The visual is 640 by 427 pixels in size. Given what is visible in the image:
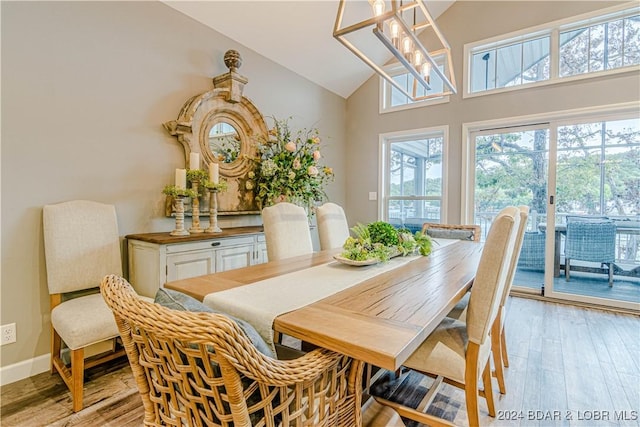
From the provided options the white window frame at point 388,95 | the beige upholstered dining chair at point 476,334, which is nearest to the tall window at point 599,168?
the white window frame at point 388,95

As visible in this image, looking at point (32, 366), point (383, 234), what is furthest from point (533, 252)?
point (32, 366)

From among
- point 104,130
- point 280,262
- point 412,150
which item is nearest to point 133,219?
point 104,130

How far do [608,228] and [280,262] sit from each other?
12.0ft

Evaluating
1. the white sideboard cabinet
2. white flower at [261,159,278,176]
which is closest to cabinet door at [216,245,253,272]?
the white sideboard cabinet

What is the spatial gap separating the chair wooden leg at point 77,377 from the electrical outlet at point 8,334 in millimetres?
632

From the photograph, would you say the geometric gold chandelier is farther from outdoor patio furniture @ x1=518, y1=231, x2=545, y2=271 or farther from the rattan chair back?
outdoor patio furniture @ x1=518, y1=231, x2=545, y2=271

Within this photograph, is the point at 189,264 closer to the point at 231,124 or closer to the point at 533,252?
the point at 231,124

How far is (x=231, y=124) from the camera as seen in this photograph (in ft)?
10.5

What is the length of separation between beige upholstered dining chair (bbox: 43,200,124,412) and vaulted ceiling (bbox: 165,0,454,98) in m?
1.96

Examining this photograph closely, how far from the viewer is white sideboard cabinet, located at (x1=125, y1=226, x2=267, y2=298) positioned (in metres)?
2.22

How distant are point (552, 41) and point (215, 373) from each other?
469 centimetres

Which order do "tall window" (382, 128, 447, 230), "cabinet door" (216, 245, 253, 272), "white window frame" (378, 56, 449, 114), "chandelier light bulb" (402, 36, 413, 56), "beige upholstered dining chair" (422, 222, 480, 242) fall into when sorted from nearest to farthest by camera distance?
"chandelier light bulb" (402, 36, 413, 56) → "cabinet door" (216, 245, 253, 272) → "beige upholstered dining chair" (422, 222, 480, 242) → "tall window" (382, 128, 447, 230) → "white window frame" (378, 56, 449, 114)

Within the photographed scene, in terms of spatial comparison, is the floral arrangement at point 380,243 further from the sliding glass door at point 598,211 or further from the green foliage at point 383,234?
the sliding glass door at point 598,211

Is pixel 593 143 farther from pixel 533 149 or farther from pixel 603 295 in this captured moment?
pixel 603 295
